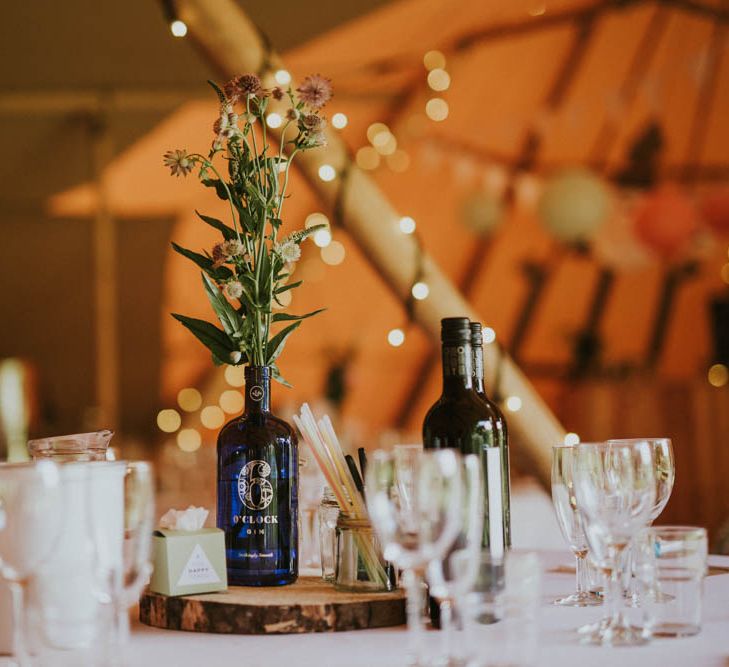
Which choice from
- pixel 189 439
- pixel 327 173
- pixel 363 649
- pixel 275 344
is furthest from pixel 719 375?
pixel 363 649

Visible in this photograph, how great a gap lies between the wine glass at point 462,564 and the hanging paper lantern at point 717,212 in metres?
4.45

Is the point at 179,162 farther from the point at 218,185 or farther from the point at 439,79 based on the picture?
the point at 439,79

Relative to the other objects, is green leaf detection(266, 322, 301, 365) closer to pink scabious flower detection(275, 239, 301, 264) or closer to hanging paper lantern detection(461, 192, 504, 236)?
pink scabious flower detection(275, 239, 301, 264)

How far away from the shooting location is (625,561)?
1286 mm

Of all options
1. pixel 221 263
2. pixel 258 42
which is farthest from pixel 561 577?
pixel 258 42

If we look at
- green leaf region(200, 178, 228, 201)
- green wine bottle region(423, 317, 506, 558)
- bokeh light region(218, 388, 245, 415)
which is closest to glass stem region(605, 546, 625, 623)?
green wine bottle region(423, 317, 506, 558)

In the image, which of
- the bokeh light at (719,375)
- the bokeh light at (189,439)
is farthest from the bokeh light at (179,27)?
the bokeh light at (189,439)

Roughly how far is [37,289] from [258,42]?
526 cm

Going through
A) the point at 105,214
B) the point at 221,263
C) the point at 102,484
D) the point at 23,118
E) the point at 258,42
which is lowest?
the point at 102,484

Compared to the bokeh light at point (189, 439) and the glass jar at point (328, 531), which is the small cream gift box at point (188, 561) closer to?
the glass jar at point (328, 531)

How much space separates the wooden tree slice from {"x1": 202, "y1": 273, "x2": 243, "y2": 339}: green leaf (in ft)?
1.07

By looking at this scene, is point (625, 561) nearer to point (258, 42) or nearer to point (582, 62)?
point (258, 42)

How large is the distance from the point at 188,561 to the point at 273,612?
124 mm

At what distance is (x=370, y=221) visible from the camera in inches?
70.4
